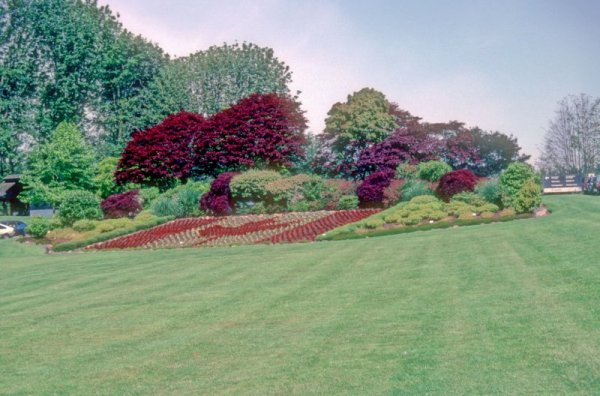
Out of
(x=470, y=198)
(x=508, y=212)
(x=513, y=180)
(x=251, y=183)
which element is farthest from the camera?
(x=251, y=183)

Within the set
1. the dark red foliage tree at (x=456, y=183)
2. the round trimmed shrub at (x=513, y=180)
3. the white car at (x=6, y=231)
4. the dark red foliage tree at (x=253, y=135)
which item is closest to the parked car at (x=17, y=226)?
the white car at (x=6, y=231)

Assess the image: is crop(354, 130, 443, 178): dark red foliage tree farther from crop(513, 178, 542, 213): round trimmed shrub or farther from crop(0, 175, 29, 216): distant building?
crop(0, 175, 29, 216): distant building

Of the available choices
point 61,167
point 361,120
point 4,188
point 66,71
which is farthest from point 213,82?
point 4,188

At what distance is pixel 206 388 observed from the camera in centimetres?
676

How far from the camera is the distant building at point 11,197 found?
220ft

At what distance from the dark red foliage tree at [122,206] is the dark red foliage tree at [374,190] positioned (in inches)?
572

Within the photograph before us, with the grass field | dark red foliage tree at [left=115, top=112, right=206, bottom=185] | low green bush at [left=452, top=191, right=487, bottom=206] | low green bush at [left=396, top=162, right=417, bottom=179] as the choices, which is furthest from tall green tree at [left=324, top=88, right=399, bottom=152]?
the grass field

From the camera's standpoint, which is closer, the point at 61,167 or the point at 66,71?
the point at 61,167

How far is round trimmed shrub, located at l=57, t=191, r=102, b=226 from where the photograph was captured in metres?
35.2

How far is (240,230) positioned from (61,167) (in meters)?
27.9

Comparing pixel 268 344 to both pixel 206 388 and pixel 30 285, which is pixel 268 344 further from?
pixel 30 285

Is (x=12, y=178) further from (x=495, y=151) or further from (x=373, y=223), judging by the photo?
(x=373, y=223)

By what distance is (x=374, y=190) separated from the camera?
33625 millimetres

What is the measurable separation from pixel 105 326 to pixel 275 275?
15.4ft
